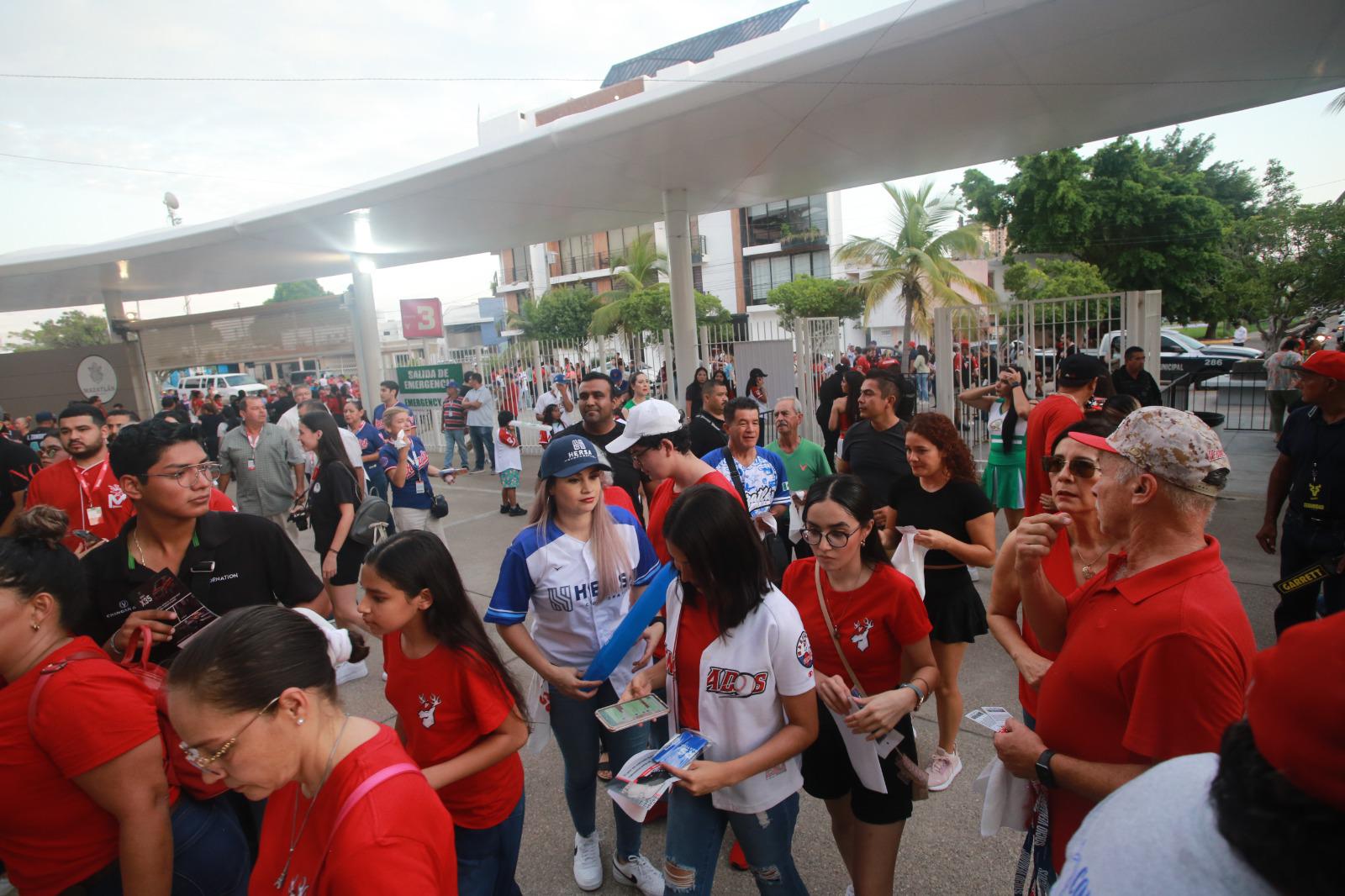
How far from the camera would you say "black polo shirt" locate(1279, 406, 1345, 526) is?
11.9ft

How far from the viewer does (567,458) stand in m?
2.70

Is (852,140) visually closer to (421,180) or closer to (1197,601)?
(421,180)

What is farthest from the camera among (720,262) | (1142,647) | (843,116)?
(720,262)

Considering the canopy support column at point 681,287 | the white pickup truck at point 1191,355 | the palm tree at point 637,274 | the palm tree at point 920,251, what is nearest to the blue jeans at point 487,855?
the canopy support column at point 681,287

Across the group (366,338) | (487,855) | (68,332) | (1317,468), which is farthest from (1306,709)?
(68,332)

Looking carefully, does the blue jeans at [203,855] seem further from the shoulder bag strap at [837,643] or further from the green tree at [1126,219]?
the green tree at [1126,219]

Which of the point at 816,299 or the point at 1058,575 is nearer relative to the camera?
the point at 1058,575

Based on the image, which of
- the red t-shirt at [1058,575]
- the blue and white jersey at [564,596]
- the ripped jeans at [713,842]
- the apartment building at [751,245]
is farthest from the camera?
the apartment building at [751,245]

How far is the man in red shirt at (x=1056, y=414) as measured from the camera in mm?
3912

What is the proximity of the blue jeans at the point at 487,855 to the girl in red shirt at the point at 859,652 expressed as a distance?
3.20 ft

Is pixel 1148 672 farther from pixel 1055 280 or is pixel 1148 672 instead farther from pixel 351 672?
pixel 1055 280

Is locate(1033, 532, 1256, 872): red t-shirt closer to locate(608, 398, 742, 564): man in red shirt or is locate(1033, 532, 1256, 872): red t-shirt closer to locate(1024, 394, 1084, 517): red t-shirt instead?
locate(608, 398, 742, 564): man in red shirt

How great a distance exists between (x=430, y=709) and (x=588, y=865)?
1274 millimetres

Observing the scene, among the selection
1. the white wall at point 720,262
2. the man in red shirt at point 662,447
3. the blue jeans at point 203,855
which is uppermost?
the white wall at point 720,262
